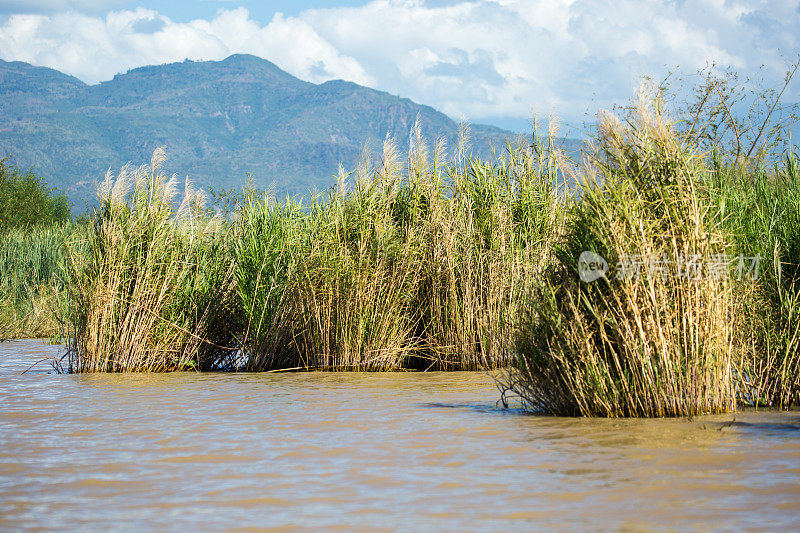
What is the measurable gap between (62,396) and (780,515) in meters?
7.36

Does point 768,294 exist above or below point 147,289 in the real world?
below

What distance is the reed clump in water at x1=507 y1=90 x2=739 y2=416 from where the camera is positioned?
663 cm

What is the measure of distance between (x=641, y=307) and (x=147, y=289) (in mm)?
6870

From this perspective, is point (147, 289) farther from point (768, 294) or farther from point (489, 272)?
point (768, 294)

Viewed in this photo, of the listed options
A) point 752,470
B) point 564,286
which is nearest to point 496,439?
point 564,286

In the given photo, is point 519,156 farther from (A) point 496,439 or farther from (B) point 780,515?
(B) point 780,515

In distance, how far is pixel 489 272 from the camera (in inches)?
452

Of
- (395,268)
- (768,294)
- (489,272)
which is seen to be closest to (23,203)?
(395,268)

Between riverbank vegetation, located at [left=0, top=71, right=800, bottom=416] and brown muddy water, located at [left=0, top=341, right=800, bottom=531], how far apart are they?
0.64 meters

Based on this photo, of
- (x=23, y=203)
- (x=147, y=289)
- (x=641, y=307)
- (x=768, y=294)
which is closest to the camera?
(x=641, y=307)

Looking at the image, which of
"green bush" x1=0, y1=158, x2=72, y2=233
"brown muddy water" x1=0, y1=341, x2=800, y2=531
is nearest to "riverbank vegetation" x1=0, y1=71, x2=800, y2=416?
"brown muddy water" x1=0, y1=341, x2=800, y2=531

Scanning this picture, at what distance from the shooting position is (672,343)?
6.57 meters

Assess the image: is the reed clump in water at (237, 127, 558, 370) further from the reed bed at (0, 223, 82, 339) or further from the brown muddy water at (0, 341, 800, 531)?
the reed bed at (0, 223, 82, 339)

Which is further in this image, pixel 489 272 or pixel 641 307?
pixel 489 272
